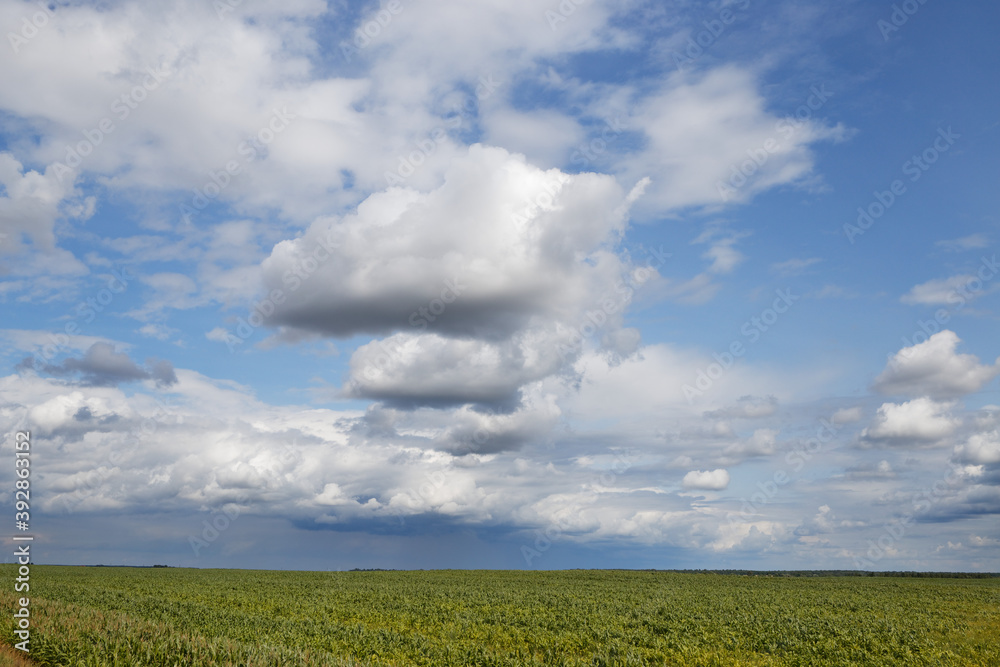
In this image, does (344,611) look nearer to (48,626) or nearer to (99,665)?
(48,626)

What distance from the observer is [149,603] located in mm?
37062

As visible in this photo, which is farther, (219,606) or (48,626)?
(219,606)

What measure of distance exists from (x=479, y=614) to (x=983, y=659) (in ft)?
70.8

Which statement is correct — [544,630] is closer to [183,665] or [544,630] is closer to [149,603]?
[183,665]

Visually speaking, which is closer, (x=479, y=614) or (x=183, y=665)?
(x=183, y=665)

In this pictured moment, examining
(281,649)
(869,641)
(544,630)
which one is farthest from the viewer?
(544,630)

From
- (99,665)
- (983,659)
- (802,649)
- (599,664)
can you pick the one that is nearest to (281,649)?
(99,665)

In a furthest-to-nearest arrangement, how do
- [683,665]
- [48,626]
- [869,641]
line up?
[869,641], [48,626], [683,665]

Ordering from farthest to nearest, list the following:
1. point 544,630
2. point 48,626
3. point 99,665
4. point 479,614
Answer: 1. point 479,614
2. point 544,630
3. point 48,626
4. point 99,665

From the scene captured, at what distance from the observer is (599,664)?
20.1 metres

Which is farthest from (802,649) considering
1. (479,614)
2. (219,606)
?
(219,606)

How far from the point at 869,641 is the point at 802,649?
409cm

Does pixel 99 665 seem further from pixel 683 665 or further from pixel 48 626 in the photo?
pixel 683 665

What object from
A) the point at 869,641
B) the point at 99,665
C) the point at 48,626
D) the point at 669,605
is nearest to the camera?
the point at 99,665
